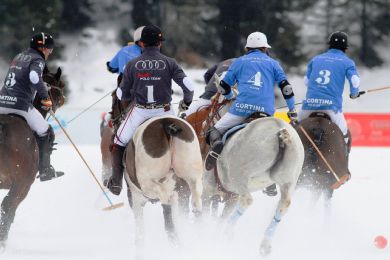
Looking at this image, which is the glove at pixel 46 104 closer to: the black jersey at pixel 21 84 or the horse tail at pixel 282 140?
the black jersey at pixel 21 84

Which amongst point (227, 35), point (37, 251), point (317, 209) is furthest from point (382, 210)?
point (227, 35)

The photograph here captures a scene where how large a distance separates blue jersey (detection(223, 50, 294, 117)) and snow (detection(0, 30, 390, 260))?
55.2 inches

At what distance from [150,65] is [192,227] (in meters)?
2.00

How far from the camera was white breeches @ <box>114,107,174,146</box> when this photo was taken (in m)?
7.81

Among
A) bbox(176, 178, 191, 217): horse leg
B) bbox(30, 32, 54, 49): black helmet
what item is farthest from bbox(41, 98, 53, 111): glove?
bbox(176, 178, 191, 217): horse leg

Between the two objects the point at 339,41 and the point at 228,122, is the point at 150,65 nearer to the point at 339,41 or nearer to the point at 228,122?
the point at 228,122

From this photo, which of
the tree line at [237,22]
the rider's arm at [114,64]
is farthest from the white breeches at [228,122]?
the tree line at [237,22]

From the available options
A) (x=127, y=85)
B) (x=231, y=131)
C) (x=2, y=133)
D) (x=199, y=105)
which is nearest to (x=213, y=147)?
(x=231, y=131)

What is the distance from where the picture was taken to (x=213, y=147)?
26.8 ft

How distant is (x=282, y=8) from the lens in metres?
32.6

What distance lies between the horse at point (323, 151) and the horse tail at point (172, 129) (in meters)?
2.25

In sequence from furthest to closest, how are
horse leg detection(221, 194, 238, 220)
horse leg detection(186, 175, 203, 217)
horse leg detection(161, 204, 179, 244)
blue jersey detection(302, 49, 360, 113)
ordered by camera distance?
blue jersey detection(302, 49, 360, 113) → horse leg detection(221, 194, 238, 220) → horse leg detection(161, 204, 179, 244) → horse leg detection(186, 175, 203, 217)

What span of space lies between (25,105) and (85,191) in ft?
13.6

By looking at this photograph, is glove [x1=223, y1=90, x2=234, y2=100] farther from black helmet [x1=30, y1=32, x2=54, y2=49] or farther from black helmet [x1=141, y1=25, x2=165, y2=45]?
black helmet [x1=30, y1=32, x2=54, y2=49]
